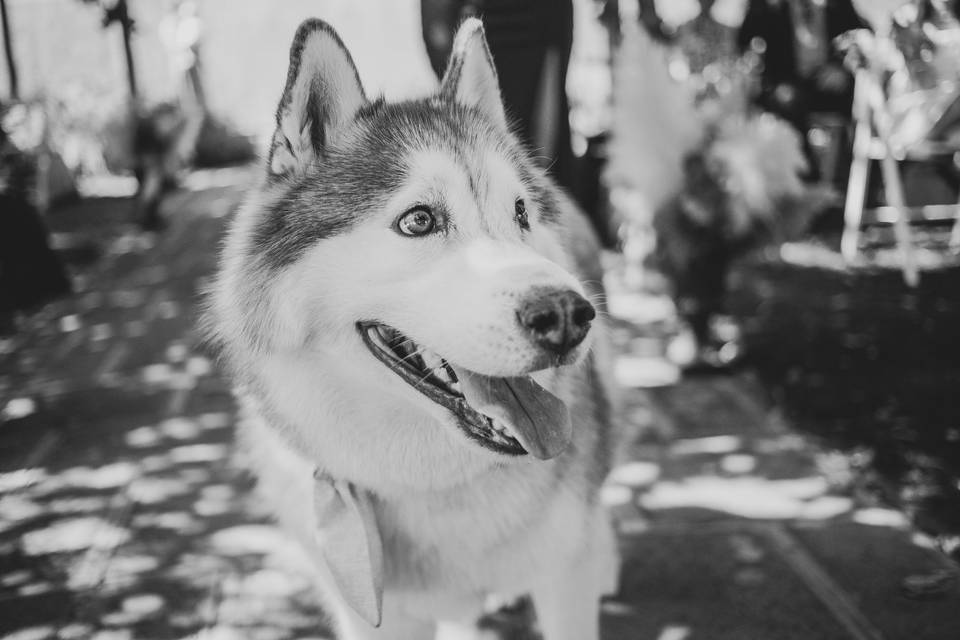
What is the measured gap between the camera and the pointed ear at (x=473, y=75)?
1875mm

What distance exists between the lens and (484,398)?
1.53 m

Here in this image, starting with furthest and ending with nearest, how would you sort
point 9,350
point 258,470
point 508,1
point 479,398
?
point 9,350 → point 508,1 → point 258,470 → point 479,398

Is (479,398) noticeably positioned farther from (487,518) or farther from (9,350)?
(9,350)

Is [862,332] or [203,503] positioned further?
[862,332]

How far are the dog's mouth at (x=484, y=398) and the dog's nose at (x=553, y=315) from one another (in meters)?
0.22

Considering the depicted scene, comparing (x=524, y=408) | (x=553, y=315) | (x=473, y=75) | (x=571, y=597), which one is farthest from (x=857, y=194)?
(x=553, y=315)

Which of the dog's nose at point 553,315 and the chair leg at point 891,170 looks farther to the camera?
the chair leg at point 891,170

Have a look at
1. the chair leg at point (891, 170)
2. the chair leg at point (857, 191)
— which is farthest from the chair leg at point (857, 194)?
the chair leg at point (891, 170)

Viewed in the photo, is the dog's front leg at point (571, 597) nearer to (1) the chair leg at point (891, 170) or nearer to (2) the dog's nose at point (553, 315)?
(2) the dog's nose at point (553, 315)

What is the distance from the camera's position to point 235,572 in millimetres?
2650

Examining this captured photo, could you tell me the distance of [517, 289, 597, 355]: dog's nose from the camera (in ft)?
4.44

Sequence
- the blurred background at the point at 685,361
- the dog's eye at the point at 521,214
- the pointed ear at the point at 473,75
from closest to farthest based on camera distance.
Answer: the dog's eye at the point at 521,214
the pointed ear at the point at 473,75
the blurred background at the point at 685,361

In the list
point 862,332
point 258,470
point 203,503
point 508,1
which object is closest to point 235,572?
point 203,503

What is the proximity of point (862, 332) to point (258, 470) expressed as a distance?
12.3 ft
